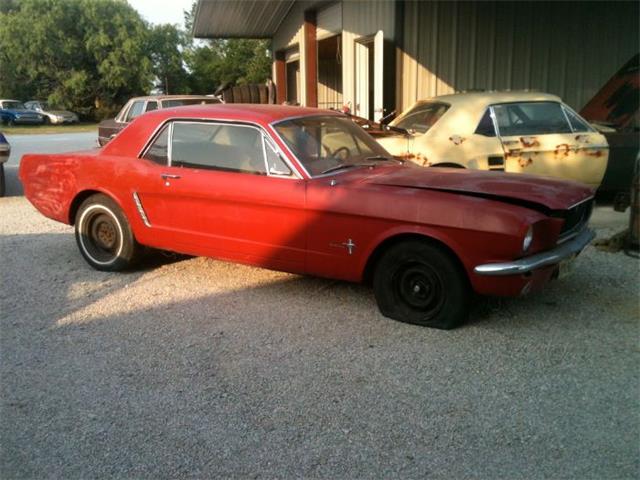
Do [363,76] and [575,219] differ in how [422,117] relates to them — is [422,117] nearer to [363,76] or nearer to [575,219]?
[575,219]

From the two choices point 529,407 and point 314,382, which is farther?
point 314,382

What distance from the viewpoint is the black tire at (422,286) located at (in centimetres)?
408

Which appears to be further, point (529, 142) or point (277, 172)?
point (529, 142)

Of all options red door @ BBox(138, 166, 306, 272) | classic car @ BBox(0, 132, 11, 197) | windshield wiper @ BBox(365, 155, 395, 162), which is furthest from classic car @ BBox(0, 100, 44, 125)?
windshield wiper @ BBox(365, 155, 395, 162)

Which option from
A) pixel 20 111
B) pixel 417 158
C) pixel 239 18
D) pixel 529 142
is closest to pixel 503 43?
pixel 529 142

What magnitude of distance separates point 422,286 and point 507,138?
352 centimetres

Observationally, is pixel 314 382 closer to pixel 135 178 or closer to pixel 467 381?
pixel 467 381

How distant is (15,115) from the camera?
34625 millimetres

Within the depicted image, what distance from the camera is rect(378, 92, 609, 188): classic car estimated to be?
693 centimetres

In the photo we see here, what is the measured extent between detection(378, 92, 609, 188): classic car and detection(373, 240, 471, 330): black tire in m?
2.81

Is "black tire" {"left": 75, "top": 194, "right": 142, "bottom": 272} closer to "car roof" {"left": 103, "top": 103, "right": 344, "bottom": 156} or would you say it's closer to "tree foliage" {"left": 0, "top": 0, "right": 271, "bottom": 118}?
"car roof" {"left": 103, "top": 103, "right": 344, "bottom": 156}

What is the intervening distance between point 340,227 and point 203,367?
1373 mm

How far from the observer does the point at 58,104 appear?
41.9m

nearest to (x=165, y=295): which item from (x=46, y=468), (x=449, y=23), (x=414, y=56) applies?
(x=46, y=468)
